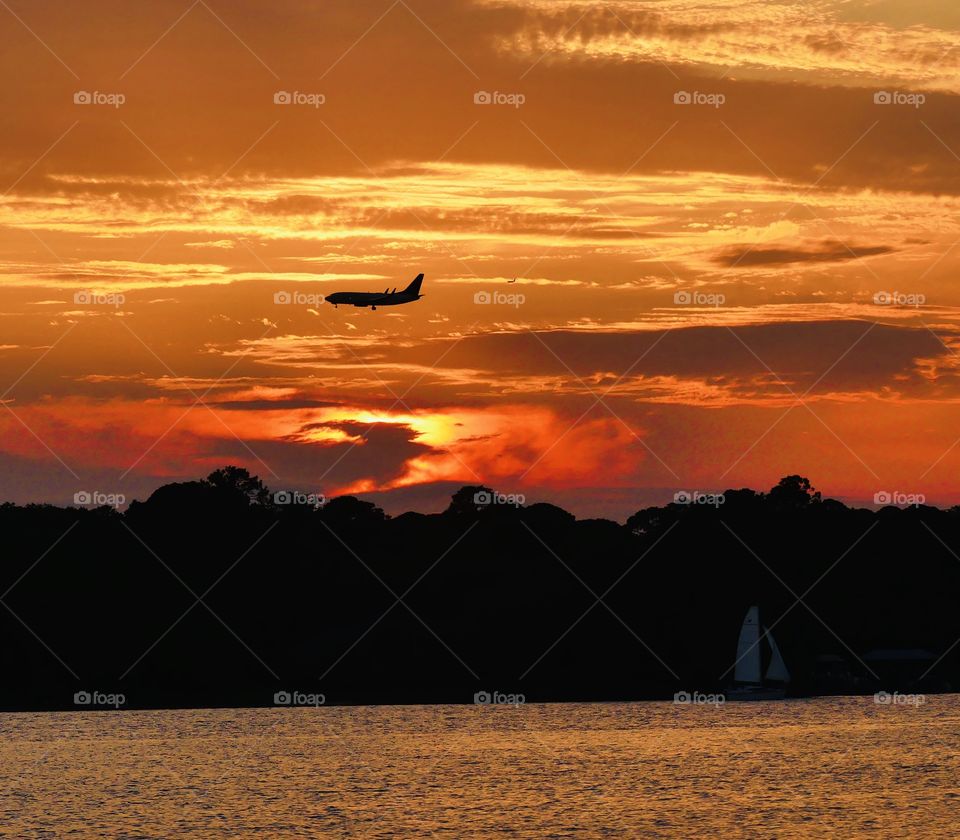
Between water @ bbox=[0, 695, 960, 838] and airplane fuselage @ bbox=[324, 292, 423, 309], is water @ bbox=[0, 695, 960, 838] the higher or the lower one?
the lower one

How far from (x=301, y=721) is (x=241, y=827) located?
91.8 meters

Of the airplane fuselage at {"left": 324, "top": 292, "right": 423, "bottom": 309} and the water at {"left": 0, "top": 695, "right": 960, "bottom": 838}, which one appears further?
the airplane fuselage at {"left": 324, "top": 292, "right": 423, "bottom": 309}

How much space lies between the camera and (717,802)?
114750mm

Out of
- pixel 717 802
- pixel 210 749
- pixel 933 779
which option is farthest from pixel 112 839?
pixel 933 779

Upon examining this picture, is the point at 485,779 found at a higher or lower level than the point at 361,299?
lower

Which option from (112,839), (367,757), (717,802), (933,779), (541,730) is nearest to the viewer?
(112,839)

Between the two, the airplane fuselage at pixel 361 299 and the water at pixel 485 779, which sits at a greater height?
the airplane fuselage at pixel 361 299

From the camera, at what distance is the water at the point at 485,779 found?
105 metres

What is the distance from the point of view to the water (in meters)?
105

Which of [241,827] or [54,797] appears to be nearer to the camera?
[241,827]

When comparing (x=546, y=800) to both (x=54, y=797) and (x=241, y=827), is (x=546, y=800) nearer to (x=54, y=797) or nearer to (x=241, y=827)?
(x=241, y=827)

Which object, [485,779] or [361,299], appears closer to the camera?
[485,779]

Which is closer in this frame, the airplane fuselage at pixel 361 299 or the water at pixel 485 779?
the water at pixel 485 779

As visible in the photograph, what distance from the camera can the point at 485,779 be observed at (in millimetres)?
128875
